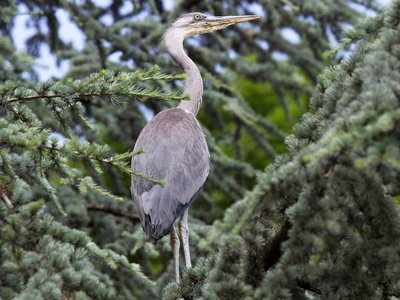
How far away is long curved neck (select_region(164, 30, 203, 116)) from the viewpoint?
4594 millimetres

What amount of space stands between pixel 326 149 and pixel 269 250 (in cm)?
54

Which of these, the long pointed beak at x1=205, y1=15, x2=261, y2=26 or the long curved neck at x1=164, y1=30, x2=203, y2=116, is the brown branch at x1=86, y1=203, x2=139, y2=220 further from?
the long pointed beak at x1=205, y1=15, x2=261, y2=26

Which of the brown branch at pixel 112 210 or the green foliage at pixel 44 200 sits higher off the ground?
the green foliage at pixel 44 200

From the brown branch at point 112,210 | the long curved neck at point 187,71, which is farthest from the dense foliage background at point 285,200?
the long curved neck at point 187,71

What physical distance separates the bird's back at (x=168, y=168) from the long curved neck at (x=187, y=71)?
0.31m

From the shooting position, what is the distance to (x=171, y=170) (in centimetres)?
388

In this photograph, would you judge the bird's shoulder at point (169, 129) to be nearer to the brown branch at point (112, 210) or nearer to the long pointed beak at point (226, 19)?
the brown branch at point (112, 210)

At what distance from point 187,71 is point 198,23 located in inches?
23.7

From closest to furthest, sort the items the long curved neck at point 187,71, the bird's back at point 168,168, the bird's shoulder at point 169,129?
the bird's back at point 168,168 → the bird's shoulder at point 169,129 → the long curved neck at point 187,71

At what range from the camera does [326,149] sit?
68.8 inches

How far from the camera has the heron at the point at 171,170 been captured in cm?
361

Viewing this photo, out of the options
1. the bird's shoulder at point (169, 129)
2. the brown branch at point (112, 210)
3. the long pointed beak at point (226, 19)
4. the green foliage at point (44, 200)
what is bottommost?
the brown branch at point (112, 210)

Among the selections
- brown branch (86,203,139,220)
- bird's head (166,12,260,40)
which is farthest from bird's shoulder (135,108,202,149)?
bird's head (166,12,260,40)

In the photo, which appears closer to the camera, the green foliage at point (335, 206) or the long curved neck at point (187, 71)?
the green foliage at point (335, 206)
